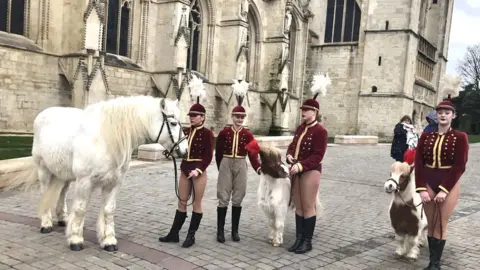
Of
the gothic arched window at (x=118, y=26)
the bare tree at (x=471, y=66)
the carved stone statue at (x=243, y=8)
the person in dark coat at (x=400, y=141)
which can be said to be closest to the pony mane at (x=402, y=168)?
the person in dark coat at (x=400, y=141)

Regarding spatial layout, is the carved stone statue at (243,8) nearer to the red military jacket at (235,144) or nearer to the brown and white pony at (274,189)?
the red military jacket at (235,144)

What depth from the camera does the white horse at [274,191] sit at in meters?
5.55

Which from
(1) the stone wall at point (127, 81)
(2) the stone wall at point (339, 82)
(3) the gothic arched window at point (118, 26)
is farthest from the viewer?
(2) the stone wall at point (339, 82)

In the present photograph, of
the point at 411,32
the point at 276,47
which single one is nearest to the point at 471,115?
the point at 411,32

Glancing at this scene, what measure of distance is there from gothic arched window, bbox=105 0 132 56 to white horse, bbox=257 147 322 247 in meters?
15.5

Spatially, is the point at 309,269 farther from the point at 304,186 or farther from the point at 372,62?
the point at 372,62

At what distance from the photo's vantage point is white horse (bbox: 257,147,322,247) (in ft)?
18.2

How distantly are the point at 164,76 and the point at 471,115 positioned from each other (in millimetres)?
54926

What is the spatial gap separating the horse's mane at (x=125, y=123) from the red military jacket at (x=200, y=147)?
24.4 inches

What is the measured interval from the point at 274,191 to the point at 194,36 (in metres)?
19.5

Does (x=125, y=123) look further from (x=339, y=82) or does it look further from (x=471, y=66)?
(x=471, y=66)

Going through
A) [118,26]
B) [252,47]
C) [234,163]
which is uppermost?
[252,47]

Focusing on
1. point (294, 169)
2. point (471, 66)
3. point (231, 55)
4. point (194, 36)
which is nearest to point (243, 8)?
point (231, 55)

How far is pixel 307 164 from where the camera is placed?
17.3ft
